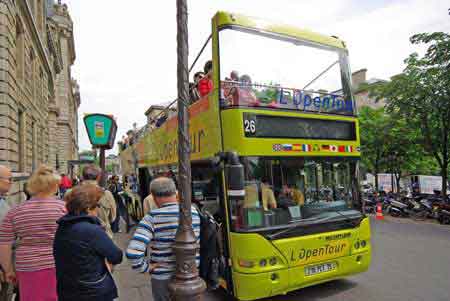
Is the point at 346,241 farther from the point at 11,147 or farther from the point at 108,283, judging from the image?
the point at 11,147

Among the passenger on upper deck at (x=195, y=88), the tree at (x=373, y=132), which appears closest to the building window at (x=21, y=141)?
the passenger on upper deck at (x=195, y=88)

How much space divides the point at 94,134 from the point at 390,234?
9.19 meters

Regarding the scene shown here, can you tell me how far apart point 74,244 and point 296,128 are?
344 cm

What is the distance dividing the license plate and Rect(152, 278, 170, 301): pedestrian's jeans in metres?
2.32

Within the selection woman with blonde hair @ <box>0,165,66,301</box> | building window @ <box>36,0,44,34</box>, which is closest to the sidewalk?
woman with blonde hair @ <box>0,165,66,301</box>

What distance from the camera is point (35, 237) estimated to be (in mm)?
2873

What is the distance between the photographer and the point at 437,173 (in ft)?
97.5

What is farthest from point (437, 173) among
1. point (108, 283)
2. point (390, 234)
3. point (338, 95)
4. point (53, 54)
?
point (53, 54)

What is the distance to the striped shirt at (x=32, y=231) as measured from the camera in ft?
9.36

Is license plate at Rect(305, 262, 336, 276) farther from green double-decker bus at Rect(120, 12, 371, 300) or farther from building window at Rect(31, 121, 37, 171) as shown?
building window at Rect(31, 121, 37, 171)

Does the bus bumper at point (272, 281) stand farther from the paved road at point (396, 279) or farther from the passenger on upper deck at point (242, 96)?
the passenger on upper deck at point (242, 96)

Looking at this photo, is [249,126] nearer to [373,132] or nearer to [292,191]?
[292,191]

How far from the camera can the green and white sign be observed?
562cm

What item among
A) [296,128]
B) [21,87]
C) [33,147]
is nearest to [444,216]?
[296,128]
